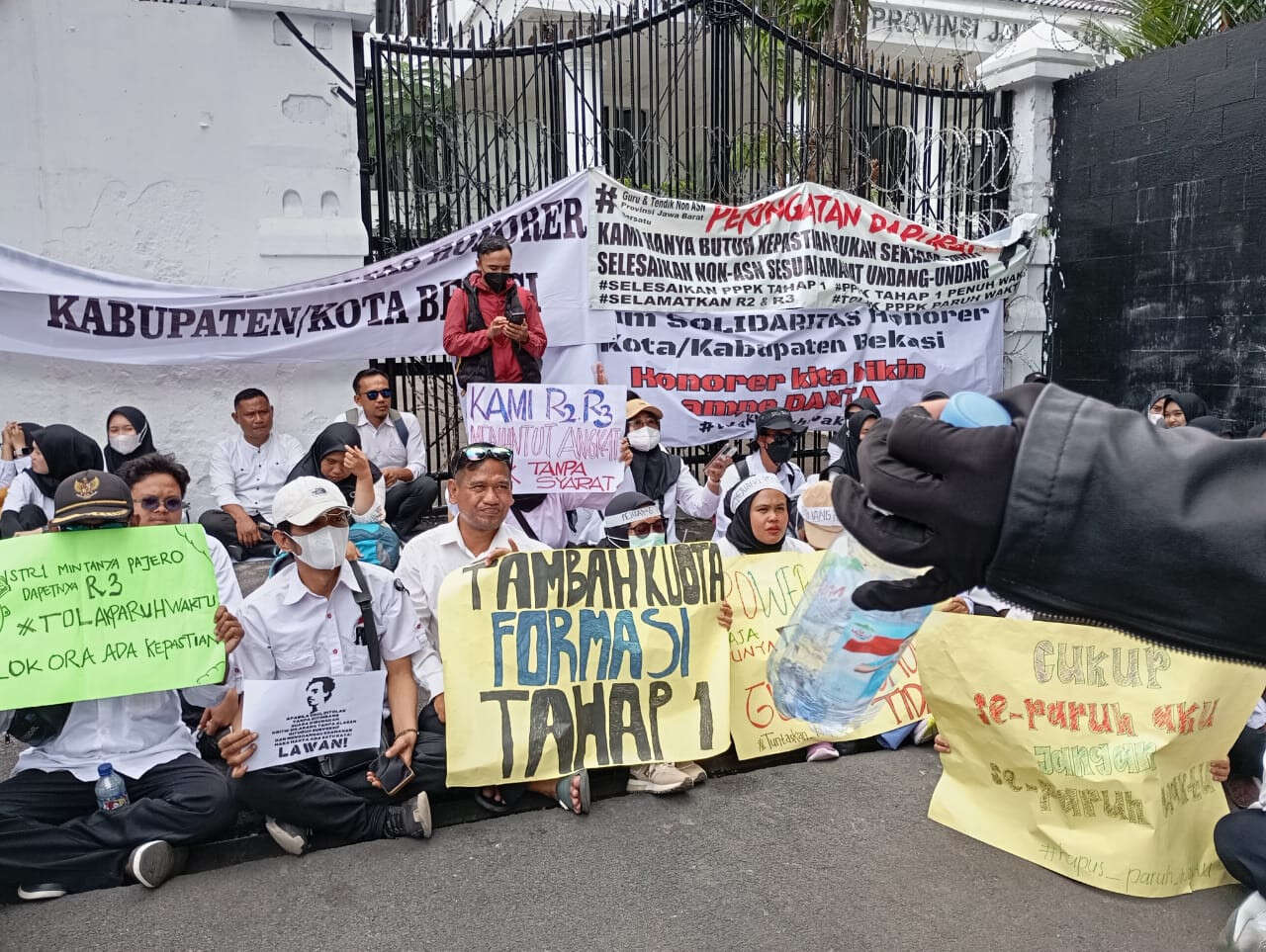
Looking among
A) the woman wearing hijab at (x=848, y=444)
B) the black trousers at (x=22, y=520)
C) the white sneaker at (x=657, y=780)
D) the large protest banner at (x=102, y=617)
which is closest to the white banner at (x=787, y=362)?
the woman wearing hijab at (x=848, y=444)

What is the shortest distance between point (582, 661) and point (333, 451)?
7.74 feet

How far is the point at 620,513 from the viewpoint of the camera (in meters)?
5.30

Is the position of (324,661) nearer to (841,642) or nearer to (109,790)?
(109,790)

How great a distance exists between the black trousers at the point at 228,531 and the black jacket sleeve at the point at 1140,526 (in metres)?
6.40

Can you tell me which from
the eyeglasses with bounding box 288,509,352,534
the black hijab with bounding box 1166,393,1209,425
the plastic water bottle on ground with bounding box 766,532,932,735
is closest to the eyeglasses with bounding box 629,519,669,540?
the eyeglasses with bounding box 288,509,352,534

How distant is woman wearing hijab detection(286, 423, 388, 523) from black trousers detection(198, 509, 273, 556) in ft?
3.06

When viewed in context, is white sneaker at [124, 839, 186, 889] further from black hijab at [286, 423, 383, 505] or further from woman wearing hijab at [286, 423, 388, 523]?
black hijab at [286, 423, 383, 505]

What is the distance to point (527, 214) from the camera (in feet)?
24.2

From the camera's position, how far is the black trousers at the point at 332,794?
3.51 m

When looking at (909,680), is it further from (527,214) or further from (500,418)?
(527,214)

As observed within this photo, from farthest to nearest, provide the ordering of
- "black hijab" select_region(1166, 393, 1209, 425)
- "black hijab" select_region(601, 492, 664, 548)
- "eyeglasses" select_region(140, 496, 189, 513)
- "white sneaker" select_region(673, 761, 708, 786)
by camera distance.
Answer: "black hijab" select_region(1166, 393, 1209, 425) < "black hijab" select_region(601, 492, 664, 548) < "eyeglasses" select_region(140, 496, 189, 513) < "white sneaker" select_region(673, 761, 708, 786)

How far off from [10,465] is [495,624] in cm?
375

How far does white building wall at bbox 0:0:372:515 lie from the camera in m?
6.66

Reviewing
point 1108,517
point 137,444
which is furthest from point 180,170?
point 1108,517
